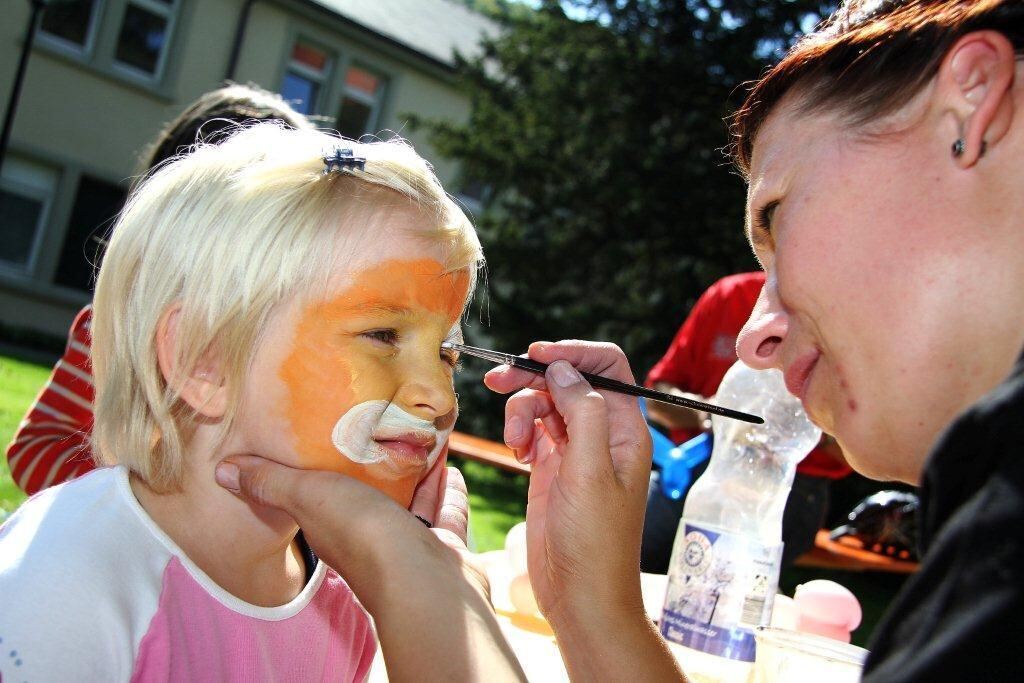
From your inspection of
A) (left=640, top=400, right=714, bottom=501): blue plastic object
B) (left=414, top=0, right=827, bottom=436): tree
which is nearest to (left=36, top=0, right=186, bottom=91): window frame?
(left=414, top=0, right=827, bottom=436): tree

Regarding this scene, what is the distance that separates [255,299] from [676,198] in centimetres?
699

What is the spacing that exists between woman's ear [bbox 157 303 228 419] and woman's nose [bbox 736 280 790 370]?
28.4 inches

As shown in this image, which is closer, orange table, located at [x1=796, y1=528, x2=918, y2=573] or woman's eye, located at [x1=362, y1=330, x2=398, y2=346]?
woman's eye, located at [x1=362, y1=330, x2=398, y2=346]

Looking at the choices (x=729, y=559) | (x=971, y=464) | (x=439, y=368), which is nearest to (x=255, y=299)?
(x=439, y=368)

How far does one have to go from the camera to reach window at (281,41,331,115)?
12078mm

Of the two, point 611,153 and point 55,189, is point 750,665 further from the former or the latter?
point 55,189

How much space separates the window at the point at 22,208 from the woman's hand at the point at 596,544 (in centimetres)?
1110

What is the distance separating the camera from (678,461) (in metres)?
2.86

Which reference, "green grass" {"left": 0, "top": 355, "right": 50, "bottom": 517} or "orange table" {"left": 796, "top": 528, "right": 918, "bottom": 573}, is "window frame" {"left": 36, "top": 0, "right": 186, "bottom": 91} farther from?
"orange table" {"left": 796, "top": 528, "right": 918, "bottom": 573}

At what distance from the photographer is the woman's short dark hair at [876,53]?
89 cm

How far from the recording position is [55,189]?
10.8 meters

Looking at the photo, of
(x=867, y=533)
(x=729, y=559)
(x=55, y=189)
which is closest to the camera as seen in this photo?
(x=729, y=559)

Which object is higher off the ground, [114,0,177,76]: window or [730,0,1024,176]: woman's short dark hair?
[114,0,177,76]: window

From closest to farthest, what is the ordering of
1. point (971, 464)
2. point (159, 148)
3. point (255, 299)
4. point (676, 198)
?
point (971, 464), point (255, 299), point (159, 148), point (676, 198)
